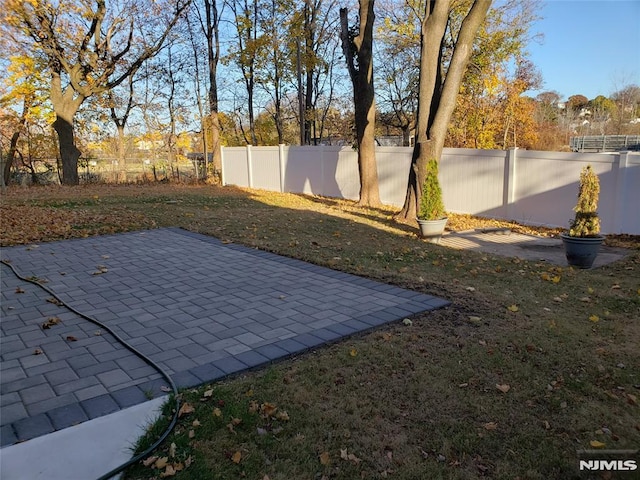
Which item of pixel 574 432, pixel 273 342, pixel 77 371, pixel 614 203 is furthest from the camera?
pixel 614 203

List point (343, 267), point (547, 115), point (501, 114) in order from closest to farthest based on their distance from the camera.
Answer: point (343, 267)
point (501, 114)
point (547, 115)

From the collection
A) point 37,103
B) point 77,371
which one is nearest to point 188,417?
point 77,371

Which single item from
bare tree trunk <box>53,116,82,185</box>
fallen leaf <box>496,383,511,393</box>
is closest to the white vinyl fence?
fallen leaf <box>496,383,511,393</box>

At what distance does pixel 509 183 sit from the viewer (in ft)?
34.9

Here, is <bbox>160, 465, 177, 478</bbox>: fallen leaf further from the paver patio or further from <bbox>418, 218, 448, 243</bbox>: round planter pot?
<bbox>418, 218, 448, 243</bbox>: round planter pot

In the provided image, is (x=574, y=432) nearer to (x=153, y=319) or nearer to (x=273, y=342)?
(x=273, y=342)

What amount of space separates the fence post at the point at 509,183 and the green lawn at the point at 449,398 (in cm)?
506

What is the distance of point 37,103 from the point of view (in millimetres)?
20984

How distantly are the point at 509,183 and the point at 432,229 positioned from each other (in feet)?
11.4

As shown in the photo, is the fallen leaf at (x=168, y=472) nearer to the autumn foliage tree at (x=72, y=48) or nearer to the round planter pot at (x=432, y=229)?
the round planter pot at (x=432, y=229)

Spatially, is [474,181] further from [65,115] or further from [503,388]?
[65,115]

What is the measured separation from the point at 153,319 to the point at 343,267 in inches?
107

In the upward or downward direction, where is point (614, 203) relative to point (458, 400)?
upward

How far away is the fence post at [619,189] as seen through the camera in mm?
8414
